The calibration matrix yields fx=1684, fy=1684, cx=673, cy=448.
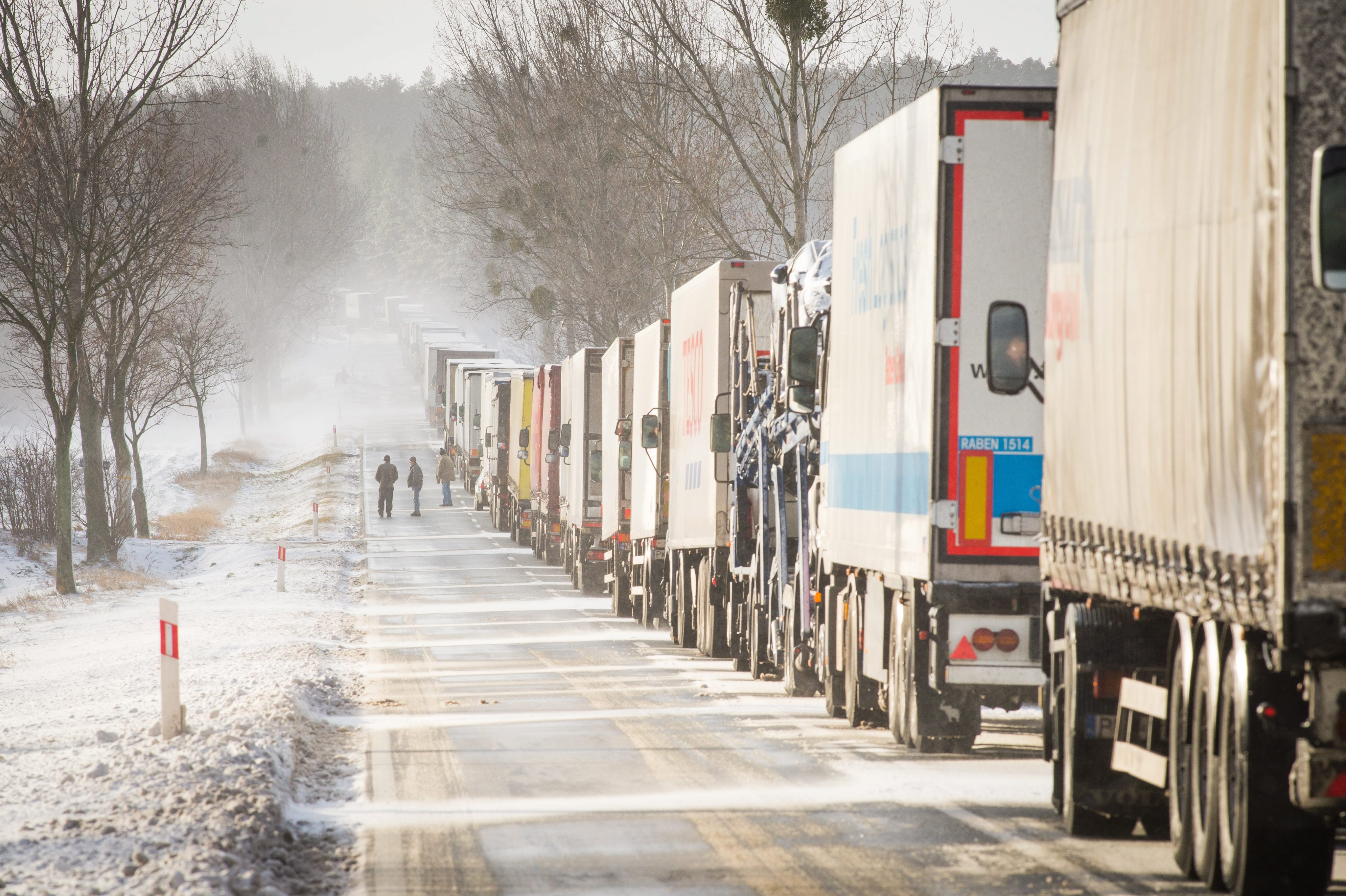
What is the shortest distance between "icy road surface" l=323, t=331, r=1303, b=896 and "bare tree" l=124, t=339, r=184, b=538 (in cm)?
2176

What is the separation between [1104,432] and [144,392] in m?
46.3

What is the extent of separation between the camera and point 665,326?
20.5m

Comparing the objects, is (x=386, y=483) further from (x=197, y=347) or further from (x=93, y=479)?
(x=93, y=479)

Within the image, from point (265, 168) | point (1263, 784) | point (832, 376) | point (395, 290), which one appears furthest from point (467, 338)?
point (1263, 784)

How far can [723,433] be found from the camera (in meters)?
16.5

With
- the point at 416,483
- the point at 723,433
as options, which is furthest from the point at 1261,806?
the point at 416,483

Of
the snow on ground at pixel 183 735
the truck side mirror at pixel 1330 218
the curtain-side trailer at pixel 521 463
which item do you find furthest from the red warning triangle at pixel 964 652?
the curtain-side trailer at pixel 521 463

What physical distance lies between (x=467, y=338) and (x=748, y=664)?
303 feet

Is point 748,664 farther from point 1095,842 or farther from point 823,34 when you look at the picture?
point 823,34

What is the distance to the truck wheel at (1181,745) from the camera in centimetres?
646

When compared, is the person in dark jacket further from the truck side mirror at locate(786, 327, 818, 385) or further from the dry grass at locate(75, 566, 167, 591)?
the truck side mirror at locate(786, 327, 818, 385)

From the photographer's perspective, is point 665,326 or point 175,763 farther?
point 665,326

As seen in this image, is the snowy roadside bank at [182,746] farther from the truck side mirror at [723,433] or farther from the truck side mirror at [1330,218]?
the truck side mirror at [1330,218]

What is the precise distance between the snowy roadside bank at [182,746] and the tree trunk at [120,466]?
658 cm
